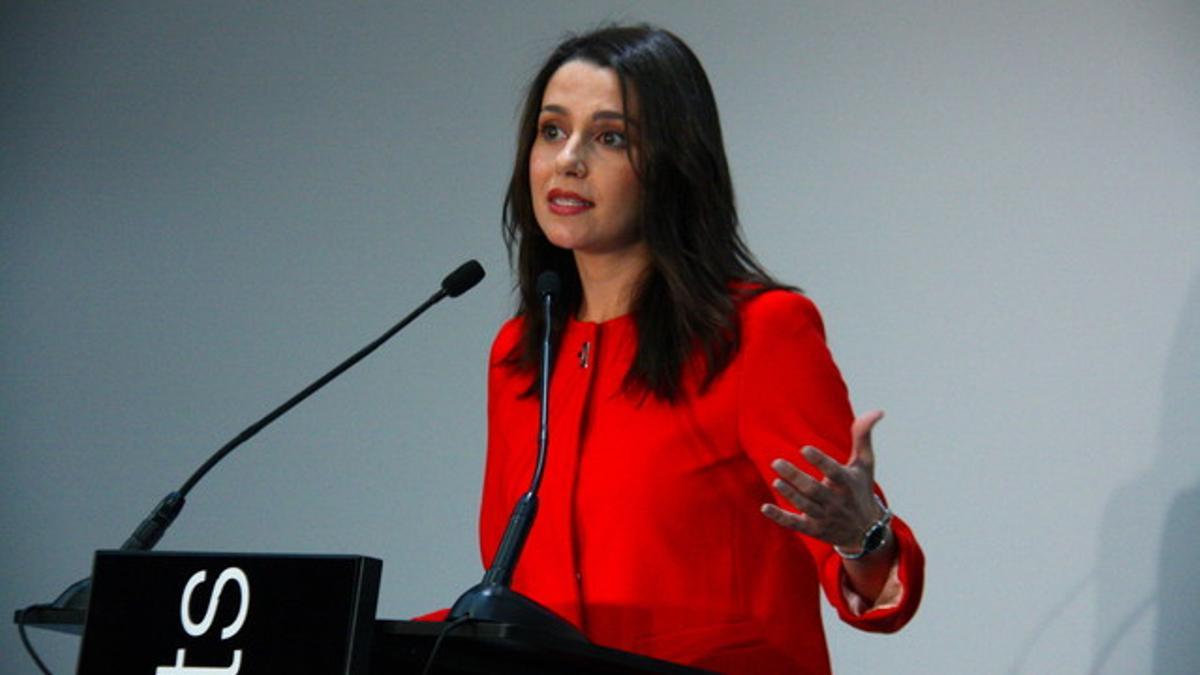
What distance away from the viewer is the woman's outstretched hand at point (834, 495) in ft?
4.73

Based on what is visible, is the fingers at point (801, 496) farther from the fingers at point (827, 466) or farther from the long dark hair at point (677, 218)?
the long dark hair at point (677, 218)

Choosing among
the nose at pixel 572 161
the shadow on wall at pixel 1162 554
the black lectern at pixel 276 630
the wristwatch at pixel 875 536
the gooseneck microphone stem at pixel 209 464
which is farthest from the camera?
the shadow on wall at pixel 1162 554

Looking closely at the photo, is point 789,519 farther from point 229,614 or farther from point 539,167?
point 539,167

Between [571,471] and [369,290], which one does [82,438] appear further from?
[571,471]

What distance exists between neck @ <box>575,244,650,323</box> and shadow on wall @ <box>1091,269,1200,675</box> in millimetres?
1214

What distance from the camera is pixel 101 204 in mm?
3576

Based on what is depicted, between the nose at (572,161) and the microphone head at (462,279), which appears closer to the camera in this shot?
the microphone head at (462,279)

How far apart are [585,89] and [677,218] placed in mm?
212

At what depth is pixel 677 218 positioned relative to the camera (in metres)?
2.05

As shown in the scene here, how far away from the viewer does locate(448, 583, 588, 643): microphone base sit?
137 centimetres

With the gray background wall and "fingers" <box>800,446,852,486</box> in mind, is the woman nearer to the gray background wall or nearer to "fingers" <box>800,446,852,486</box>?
"fingers" <box>800,446,852,486</box>

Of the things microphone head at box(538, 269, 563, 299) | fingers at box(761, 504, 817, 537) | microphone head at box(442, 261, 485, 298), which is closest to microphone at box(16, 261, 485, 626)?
microphone head at box(442, 261, 485, 298)

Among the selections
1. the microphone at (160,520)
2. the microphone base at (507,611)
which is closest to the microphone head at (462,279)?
the microphone at (160,520)

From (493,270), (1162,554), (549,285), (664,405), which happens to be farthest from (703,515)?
(493,270)
